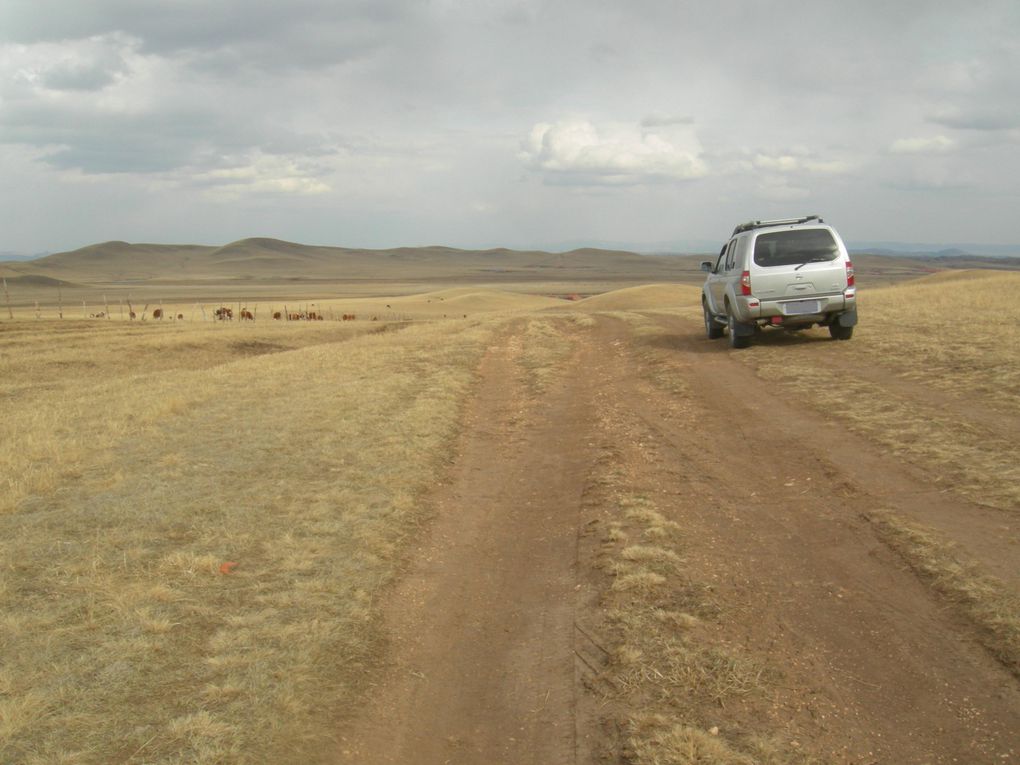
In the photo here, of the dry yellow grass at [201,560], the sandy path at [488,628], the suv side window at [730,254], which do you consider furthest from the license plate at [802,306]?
the sandy path at [488,628]

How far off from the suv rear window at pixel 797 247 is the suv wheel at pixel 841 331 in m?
1.32

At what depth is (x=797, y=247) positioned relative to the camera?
14789 millimetres

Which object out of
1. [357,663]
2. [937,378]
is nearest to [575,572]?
[357,663]

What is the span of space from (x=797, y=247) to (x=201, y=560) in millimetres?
11997

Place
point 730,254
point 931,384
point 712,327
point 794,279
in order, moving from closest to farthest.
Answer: point 931,384 → point 794,279 → point 730,254 → point 712,327

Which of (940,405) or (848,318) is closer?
(940,405)

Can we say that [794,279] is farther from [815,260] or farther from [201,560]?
[201,560]

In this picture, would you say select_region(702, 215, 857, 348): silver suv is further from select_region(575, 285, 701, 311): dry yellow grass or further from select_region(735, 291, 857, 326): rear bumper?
select_region(575, 285, 701, 311): dry yellow grass

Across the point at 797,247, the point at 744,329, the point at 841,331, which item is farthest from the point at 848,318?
the point at 744,329

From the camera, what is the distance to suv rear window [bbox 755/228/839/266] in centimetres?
1470

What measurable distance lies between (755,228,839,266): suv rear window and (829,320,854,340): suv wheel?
132 centimetres

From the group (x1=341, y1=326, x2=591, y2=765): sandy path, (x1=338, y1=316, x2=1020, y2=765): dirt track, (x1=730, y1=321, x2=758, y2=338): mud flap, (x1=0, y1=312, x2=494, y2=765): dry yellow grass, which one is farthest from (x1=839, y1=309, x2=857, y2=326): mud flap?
(x1=341, y1=326, x2=591, y2=765): sandy path

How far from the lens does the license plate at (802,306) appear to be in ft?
48.0

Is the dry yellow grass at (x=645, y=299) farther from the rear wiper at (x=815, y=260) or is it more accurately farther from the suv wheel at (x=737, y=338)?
the rear wiper at (x=815, y=260)
